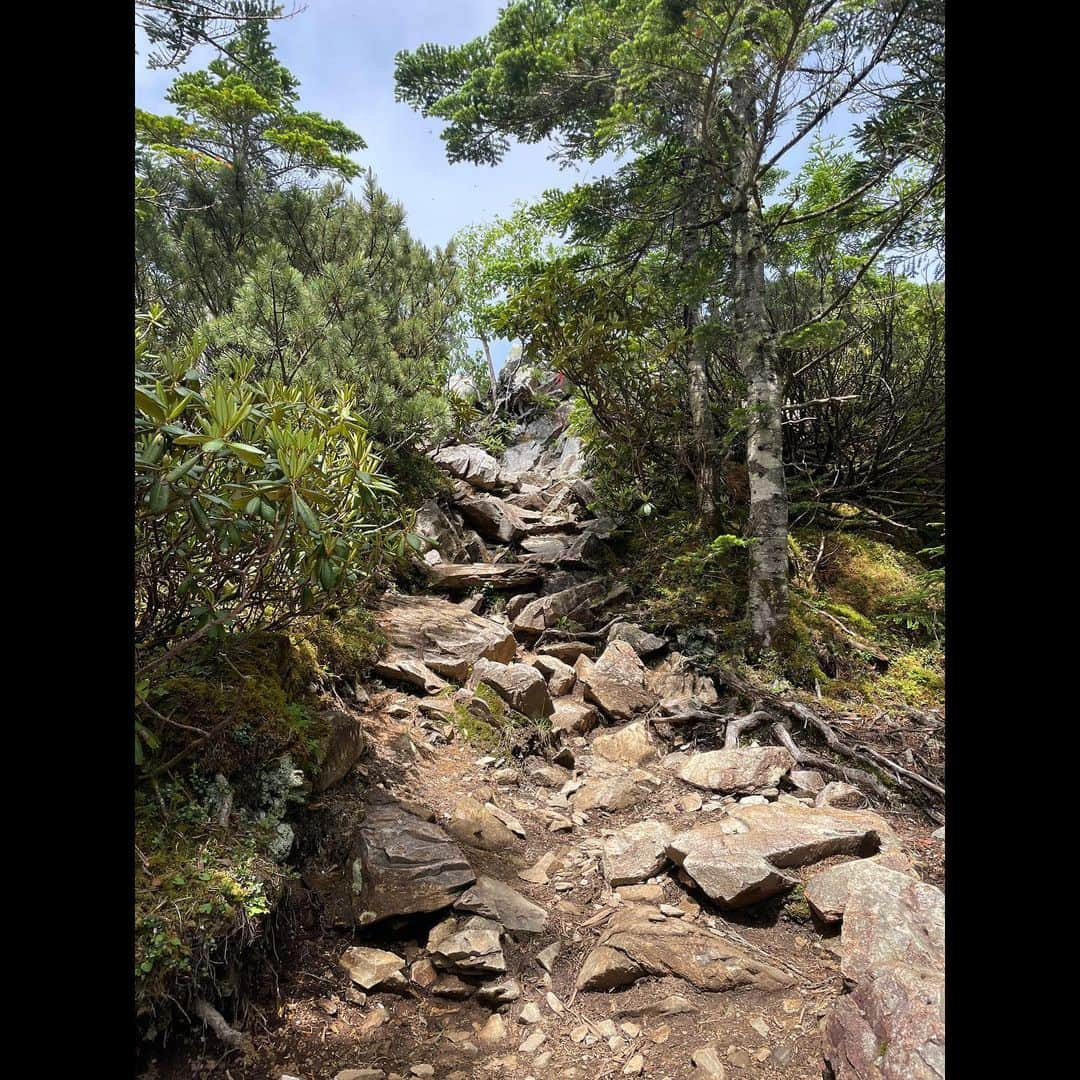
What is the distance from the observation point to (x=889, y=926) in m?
2.18

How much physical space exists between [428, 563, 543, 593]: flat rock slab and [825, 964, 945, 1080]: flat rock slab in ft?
16.2

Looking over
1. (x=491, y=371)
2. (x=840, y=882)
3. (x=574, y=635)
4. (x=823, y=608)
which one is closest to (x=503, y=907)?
(x=840, y=882)

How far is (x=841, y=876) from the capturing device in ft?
8.29

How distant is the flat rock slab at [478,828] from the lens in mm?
3178

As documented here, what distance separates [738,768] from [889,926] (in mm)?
1637

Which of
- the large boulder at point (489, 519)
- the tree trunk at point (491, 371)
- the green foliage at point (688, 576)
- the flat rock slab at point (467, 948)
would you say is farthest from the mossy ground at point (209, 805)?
the tree trunk at point (491, 371)

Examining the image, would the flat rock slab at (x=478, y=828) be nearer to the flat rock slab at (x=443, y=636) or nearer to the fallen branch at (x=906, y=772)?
the flat rock slab at (x=443, y=636)

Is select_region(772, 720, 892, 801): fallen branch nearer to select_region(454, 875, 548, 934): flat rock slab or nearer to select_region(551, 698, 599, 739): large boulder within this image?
select_region(551, 698, 599, 739): large boulder

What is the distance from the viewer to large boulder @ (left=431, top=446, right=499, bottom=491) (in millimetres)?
9109

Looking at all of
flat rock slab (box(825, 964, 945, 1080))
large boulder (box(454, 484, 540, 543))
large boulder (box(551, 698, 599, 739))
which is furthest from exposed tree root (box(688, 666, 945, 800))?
large boulder (box(454, 484, 540, 543))

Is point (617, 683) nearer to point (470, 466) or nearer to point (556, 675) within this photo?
point (556, 675)
